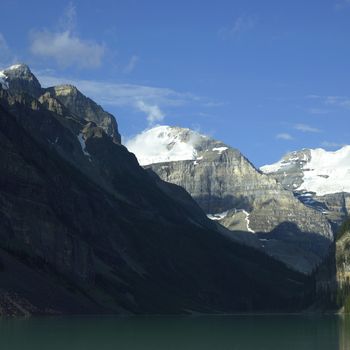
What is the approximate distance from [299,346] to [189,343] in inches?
640

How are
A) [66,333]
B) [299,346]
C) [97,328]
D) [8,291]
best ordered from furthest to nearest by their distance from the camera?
1. [8,291]
2. [97,328]
3. [66,333]
4. [299,346]

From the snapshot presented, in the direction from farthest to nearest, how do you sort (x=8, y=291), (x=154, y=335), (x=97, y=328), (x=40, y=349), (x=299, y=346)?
(x=8, y=291)
(x=97, y=328)
(x=154, y=335)
(x=299, y=346)
(x=40, y=349)

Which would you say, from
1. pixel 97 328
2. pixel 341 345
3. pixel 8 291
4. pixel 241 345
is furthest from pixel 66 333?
pixel 8 291

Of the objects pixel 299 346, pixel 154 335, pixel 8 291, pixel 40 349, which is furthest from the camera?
pixel 8 291

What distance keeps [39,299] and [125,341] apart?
76036mm

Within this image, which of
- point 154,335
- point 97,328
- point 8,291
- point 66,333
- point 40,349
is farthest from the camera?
point 8,291

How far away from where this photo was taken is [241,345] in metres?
121

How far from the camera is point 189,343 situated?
125 metres

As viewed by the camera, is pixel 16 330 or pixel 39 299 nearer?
pixel 16 330

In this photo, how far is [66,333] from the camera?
13425 cm

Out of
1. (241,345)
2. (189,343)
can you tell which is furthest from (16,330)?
(241,345)

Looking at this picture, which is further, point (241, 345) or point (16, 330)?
point (16, 330)

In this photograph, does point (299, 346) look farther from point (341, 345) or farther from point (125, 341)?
point (125, 341)

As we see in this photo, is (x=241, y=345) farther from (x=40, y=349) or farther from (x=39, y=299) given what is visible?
(x=39, y=299)
